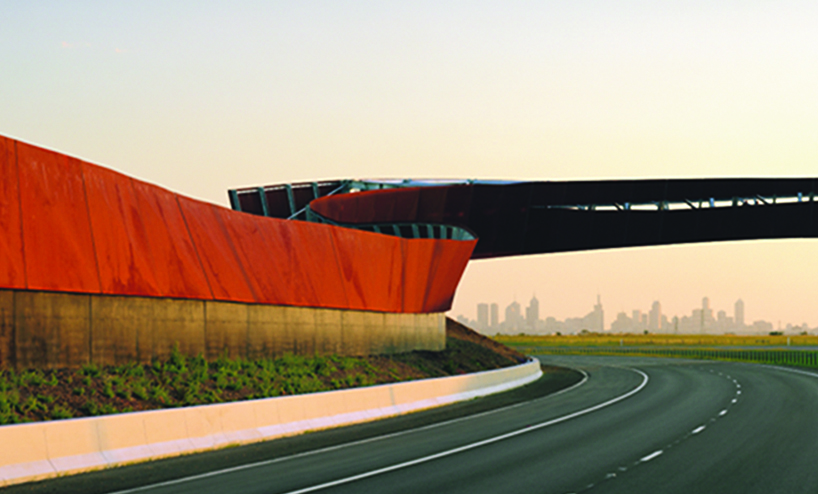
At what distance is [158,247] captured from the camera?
70.6 feet

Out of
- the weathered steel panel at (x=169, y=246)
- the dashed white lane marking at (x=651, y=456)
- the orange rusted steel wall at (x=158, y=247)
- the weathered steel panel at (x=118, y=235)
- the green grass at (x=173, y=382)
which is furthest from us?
the weathered steel panel at (x=169, y=246)

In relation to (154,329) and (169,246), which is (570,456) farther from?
(169,246)

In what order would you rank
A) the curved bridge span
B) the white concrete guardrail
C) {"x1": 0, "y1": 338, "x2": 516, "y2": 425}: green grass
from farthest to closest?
the curved bridge span, {"x1": 0, "y1": 338, "x2": 516, "y2": 425}: green grass, the white concrete guardrail

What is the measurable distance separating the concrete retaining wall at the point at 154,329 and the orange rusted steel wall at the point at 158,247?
0.30 m

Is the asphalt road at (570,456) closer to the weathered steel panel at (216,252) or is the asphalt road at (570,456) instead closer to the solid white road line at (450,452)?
the solid white road line at (450,452)

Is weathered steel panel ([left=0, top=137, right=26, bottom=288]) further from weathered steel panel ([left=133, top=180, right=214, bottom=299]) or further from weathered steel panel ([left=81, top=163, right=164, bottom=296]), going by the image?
weathered steel panel ([left=133, top=180, right=214, bottom=299])

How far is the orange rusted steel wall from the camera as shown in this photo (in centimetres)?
1788

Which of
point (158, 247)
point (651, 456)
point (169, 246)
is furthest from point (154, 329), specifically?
point (651, 456)

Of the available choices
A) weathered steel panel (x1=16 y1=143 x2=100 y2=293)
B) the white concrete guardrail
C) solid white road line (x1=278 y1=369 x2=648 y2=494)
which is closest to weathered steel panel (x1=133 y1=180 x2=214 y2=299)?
weathered steel panel (x1=16 y1=143 x2=100 y2=293)

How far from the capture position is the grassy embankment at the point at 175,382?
1638 centimetres

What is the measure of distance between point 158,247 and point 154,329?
2.09 metres

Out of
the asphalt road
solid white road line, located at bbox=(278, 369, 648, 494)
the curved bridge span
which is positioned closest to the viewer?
the asphalt road

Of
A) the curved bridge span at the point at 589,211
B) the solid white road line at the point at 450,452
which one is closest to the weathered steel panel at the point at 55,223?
the solid white road line at the point at 450,452

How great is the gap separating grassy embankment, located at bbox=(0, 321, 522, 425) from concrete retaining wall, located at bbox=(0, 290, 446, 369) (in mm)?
314
